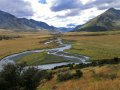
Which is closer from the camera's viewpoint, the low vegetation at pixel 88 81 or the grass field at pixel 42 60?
the low vegetation at pixel 88 81

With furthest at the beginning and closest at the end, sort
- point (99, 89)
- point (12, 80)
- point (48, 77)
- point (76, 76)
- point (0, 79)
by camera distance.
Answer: point (48, 77) < point (76, 76) < point (12, 80) < point (0, 79) < point (99, 89)

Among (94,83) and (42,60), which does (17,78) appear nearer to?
(94,83)

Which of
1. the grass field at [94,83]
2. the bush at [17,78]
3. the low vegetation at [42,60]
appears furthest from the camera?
the low vegetation at [42,60]

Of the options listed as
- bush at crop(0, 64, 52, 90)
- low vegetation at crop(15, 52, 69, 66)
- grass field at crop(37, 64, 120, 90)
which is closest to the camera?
grass field at crop(37, 64, 120, 90)

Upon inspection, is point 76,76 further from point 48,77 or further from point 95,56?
point 95,56

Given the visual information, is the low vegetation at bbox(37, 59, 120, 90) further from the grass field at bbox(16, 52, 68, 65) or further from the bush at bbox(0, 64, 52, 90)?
the grass field at bbox(16, 52, 68, 65)

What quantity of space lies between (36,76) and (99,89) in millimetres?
11042

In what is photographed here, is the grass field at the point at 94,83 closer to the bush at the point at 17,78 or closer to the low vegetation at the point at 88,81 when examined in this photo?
the low vegetation at the point at 88,81

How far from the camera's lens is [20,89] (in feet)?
78.8

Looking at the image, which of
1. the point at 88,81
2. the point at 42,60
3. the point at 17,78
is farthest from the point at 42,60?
the point at 17,78

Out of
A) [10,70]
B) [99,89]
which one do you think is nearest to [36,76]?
[10,70]

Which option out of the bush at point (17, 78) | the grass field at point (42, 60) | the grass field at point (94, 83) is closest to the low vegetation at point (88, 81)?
the grass field at point (94, 83)

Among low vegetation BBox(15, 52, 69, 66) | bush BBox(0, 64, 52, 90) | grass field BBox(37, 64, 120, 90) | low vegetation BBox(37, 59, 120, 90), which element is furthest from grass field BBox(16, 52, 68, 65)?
bush BBox(0, 64, 52, 90)

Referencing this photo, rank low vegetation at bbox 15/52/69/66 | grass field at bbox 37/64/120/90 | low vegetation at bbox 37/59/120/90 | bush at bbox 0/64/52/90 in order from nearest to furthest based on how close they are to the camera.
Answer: grass field at bbox 37/64/120/90 → low vegetation at bbox 37/59/120/90 → bush at bbox 0/64/52/90 → low vegetation at bbox 15/52/69/66
